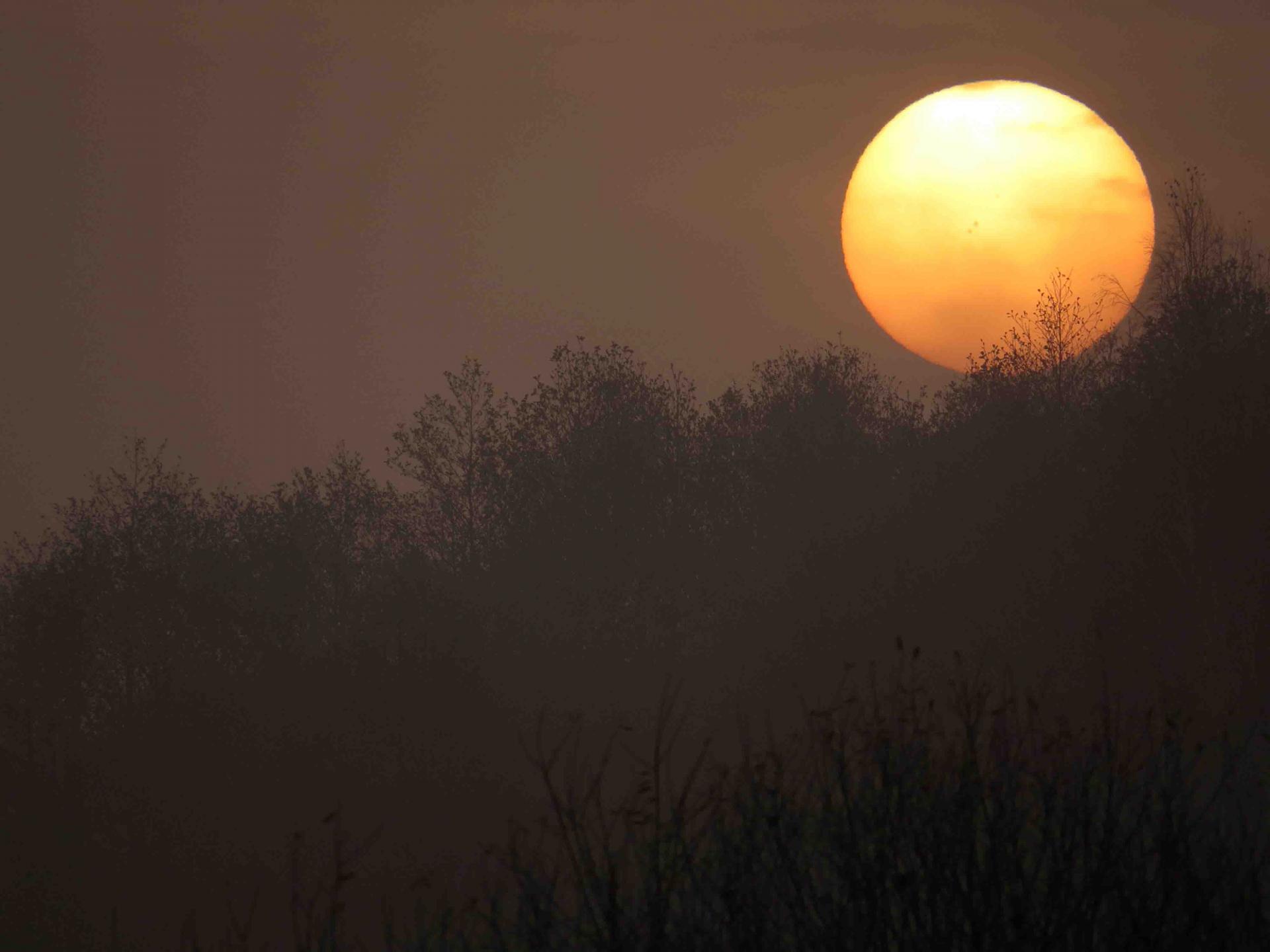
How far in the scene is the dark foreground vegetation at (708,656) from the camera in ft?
22.4

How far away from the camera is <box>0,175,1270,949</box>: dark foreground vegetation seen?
684 cm

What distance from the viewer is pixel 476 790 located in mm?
31250

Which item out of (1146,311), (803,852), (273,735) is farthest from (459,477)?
(803,852)

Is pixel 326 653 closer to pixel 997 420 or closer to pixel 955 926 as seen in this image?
pixel 997 420

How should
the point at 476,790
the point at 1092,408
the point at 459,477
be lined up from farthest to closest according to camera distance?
the point at 459,477 < the point at 1092,408 < the point at 476,790

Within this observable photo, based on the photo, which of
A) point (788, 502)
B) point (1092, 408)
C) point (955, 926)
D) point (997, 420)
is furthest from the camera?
point (788, 502)

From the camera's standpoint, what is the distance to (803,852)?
7215 mm

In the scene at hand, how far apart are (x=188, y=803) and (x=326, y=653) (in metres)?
8.42

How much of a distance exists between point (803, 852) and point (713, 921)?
0.68 metres

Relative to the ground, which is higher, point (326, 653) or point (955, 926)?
point (326, 653)

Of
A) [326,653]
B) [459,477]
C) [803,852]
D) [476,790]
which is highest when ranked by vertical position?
[459,477]

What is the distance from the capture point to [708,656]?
3959 cm

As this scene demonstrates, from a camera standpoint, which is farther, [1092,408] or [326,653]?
[326,653]

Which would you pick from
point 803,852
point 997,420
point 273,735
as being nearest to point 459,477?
point 273,735
